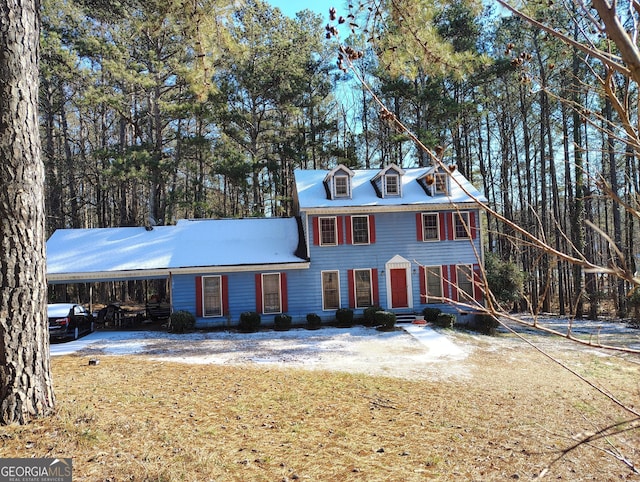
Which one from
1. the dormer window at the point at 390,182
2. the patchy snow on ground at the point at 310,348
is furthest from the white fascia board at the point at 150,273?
the dormer window at the point at 390,182

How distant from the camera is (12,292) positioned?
181 inches

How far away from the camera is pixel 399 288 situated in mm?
16641

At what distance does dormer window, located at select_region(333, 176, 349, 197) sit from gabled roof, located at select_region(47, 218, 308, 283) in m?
2.49

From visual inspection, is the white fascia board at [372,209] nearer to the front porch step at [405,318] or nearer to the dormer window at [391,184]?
the dormer window at [391,184]

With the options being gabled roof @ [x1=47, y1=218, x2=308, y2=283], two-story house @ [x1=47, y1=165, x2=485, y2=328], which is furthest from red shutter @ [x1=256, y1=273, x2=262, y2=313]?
gabled roof @ [x1=47, y1=218, x2=308, y2=283]

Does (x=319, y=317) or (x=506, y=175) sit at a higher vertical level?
(x=506, y=175)

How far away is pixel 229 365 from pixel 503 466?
6.40 m

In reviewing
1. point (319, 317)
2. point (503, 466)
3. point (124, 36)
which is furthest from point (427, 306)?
point (124, 36)

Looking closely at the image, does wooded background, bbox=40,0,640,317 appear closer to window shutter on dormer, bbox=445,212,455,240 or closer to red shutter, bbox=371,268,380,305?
window shutter on dormer, bbox=445,212,455,240

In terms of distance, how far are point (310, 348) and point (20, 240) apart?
8.62m

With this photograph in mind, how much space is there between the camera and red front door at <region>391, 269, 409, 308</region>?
1661 centimetres

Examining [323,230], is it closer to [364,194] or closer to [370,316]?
[364,194]

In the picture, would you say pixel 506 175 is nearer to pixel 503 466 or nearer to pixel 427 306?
pixel 427 306

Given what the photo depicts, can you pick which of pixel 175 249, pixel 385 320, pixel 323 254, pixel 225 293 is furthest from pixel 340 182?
pixel 175 249
